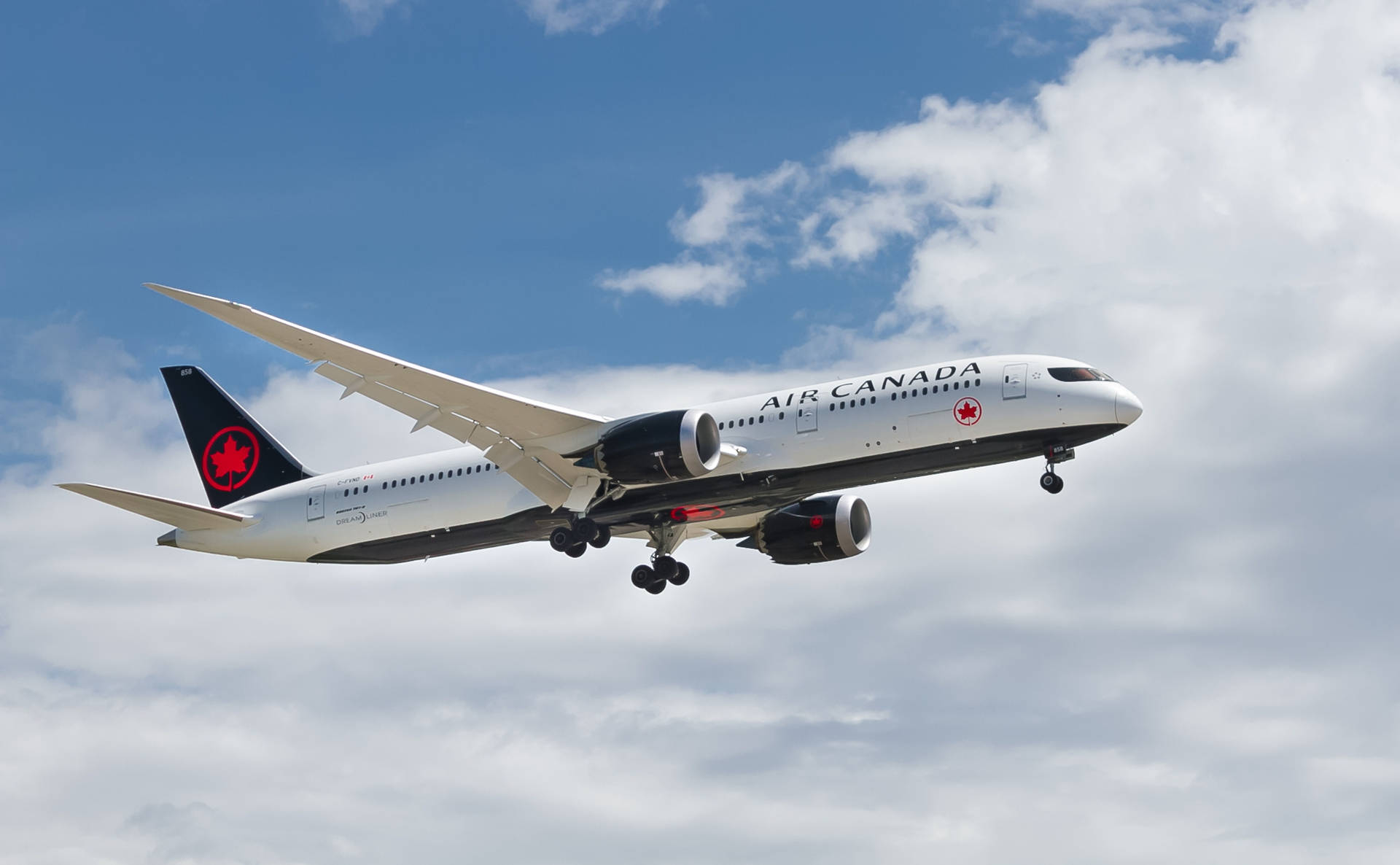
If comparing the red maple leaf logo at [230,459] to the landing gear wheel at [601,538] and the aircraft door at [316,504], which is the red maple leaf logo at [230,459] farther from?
Result: the landing gear wheel at [601,538]

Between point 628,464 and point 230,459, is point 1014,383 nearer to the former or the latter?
point 628,464

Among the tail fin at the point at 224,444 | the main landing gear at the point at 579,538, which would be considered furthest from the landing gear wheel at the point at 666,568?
the tail fin at the point at 224,444

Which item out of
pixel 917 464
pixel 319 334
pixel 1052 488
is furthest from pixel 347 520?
pixel 1052 488

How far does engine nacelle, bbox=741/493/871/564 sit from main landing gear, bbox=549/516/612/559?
298 inches

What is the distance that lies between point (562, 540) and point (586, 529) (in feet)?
2.58

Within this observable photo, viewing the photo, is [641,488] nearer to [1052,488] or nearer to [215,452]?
[1052,488]

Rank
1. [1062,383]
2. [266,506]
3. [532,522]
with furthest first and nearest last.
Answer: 1. [266,506]
2. [532,522]
3. [1062,383]

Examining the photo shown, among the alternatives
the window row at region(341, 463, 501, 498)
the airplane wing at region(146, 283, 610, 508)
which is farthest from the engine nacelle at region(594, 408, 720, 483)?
the window row at region(341, 463, 501, 498)

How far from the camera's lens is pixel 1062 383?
41781 millimetres

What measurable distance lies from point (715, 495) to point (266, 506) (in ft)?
53.6

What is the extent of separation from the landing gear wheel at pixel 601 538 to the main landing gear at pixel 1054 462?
42.0 feet

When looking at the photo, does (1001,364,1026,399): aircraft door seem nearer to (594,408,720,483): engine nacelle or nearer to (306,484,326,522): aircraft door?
(594,408,720,483): engine nacelle

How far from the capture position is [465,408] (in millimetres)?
45469

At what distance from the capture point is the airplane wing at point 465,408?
1671 inches
